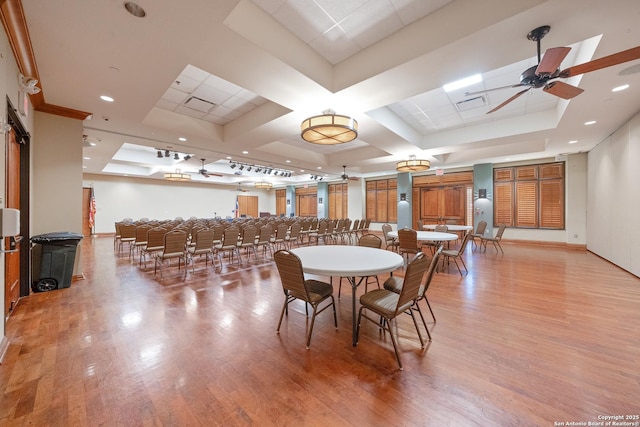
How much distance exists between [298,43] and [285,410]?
3.93 m

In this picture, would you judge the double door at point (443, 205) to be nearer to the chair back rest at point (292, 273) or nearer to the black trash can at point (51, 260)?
the chair back rest at point (292, 273)

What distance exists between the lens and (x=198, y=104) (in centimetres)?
537

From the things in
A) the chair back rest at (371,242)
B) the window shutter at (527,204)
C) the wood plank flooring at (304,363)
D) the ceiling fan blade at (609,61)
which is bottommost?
the wood plank flooring at (304,363)

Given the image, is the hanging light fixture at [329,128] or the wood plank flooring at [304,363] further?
the hanging light fixture at [329,128]

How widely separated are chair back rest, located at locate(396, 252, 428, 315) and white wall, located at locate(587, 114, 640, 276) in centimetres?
564

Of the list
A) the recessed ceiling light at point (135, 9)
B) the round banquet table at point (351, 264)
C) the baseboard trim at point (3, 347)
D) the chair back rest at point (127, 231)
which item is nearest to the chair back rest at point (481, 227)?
the round banquet table at point (351, 264)

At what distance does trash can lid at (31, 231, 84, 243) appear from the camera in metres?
3.84

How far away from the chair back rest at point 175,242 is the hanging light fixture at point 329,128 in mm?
3219

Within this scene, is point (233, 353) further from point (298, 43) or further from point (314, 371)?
point (298, 43)

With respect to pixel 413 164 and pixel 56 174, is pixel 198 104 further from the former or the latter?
pixel 413 164

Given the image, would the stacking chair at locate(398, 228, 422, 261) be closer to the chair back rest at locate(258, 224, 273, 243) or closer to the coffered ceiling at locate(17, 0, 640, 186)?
the coffered ceiling at locate(17, 0, 640, 186)

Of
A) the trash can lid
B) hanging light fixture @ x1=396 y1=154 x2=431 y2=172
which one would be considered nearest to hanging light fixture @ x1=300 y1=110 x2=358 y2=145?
hanging light fixture @ x1=396 y1=154 x2=431 y2=172

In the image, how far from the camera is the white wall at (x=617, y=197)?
4.79 meters

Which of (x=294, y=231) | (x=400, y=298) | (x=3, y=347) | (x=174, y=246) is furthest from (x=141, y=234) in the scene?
(x=400, y=298)
